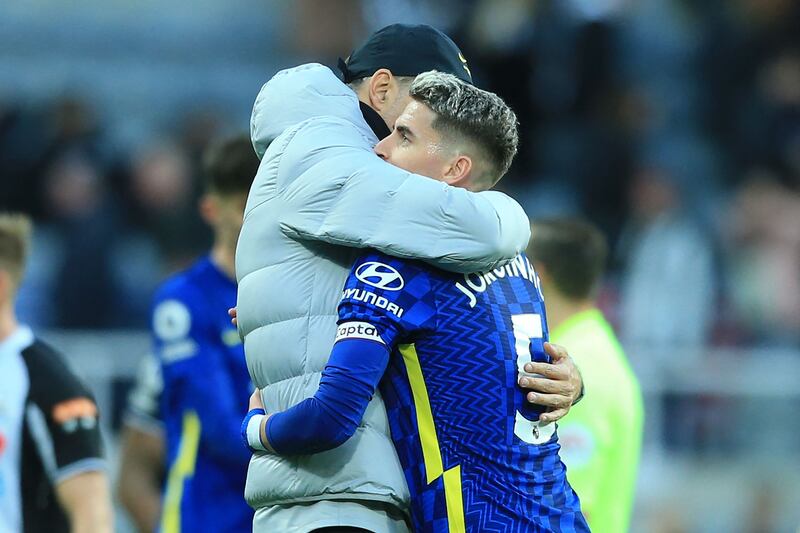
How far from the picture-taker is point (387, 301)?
337 cm

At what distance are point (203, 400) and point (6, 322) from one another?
78 centimetres

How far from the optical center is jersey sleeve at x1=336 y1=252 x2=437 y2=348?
3.35 metres

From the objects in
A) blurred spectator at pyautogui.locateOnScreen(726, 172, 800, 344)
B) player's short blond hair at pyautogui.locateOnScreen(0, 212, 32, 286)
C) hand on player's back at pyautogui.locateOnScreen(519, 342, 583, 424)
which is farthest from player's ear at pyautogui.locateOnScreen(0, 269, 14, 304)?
blurred spectator at pyautogui.locateOnScreen(726, 172, 800, 344)

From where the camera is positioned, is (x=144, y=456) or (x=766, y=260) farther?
(x=766, y=260)

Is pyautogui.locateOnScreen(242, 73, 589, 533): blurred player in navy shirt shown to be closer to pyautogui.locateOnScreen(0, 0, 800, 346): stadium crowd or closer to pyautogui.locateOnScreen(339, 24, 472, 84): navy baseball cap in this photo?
pyautogui.locateOnScreen(339, 24, 472, 84): navy baseball cap

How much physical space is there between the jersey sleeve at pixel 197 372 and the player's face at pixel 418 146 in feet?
6.62

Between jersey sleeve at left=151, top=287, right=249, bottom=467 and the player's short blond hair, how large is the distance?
63 cm

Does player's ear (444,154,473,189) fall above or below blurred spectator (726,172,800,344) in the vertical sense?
below

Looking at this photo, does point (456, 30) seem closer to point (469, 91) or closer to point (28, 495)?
point (28, 495)

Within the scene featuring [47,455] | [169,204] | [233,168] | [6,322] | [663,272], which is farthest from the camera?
[169,204]

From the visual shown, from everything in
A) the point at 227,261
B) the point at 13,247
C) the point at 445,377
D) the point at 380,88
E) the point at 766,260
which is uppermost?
the point at 766,260

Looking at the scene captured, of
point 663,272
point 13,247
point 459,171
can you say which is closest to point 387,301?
point 459,171

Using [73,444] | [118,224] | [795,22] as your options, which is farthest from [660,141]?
[73,444]

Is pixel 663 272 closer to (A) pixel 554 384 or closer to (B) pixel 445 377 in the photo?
(A) pixel 554 384
